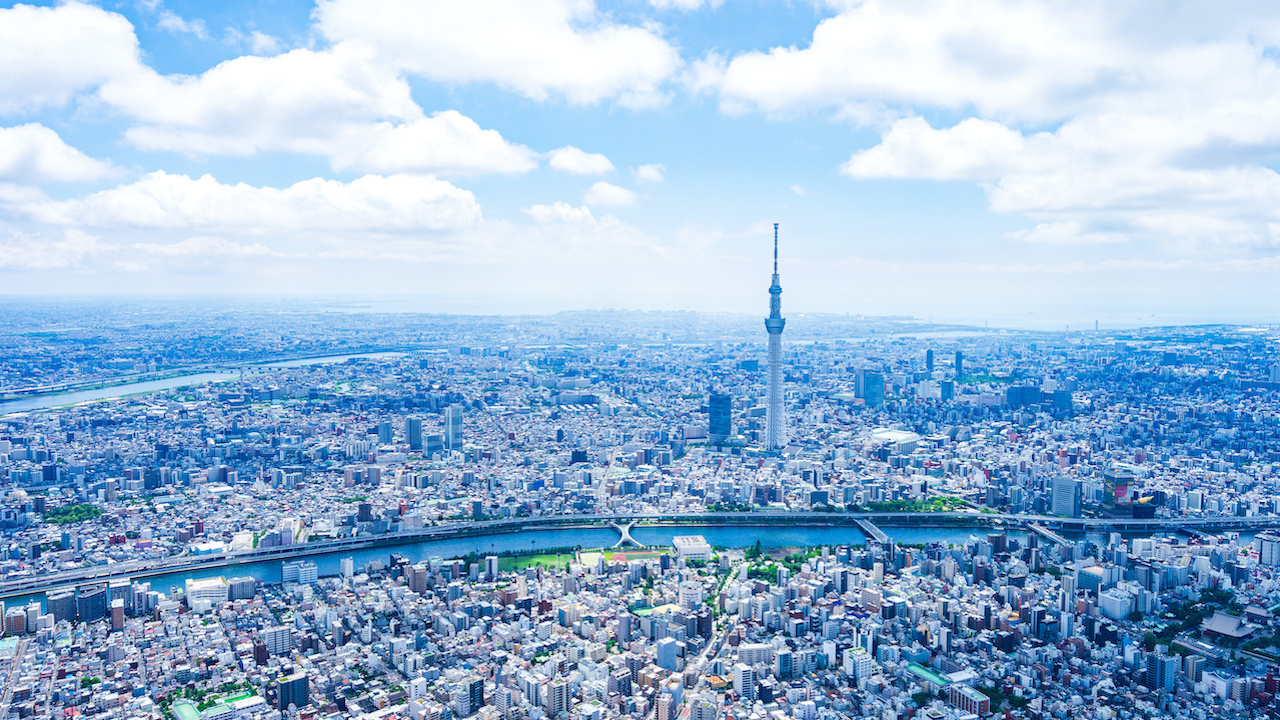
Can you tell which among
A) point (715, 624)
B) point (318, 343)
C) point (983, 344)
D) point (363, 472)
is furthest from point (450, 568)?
point (983, 344)

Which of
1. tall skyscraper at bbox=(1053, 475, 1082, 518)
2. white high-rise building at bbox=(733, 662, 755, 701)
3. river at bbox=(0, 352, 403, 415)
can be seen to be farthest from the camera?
river at bbox=(0, 352, 403, 415)

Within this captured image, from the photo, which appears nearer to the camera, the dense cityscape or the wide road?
the dense cityscape

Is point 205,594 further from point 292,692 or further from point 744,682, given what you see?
point 744,682

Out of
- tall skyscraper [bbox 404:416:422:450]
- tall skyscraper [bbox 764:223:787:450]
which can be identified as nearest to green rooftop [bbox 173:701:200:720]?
tall skyscraper [bbox 404:416:422:450]

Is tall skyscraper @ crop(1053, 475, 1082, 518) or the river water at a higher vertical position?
tall skyscraper @ crop(1053, 475, 1082, 518)

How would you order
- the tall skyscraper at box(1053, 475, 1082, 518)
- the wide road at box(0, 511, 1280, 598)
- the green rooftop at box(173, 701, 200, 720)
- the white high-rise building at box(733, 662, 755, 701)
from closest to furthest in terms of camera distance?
1. the green rooftop at box(173, 701, 200, 720)
2. the white high-rise building at box(733, 662, 755, 701)
3. the wide road at box(0, 511, 1280, 598)
4. the tall skyscraper at box(1053, 475, 1082, 518)

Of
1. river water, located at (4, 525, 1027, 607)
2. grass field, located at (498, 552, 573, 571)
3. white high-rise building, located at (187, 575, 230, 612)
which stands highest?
white high-rise building, located at (187, 575, 230, 612)

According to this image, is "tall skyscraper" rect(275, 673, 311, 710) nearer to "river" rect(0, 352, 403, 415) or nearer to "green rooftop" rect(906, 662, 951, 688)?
"green rooftop" rect(906, 662, 951, 688)

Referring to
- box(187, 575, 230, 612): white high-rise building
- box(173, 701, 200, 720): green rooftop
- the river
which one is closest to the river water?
box(187, 575, 230, 612): white high-rise building
